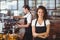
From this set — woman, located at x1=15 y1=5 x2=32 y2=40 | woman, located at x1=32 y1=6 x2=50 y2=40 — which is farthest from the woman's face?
woman, located at x1=15 y1=5 x2=32 y2=40

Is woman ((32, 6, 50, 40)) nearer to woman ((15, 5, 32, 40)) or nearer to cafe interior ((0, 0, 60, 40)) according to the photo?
woman ((15, 5, 32, 40))

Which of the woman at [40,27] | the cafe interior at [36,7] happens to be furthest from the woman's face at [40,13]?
the cafe interior at [36,7]

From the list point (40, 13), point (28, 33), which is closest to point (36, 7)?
point (28, 33)

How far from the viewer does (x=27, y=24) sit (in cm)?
377

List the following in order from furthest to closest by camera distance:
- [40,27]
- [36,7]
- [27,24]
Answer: [36,7], [27,24], [40,27]

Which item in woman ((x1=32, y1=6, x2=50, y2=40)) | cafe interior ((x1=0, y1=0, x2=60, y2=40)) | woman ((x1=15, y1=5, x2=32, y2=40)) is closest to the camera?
woman ((x1=32, y1=6, x2=50, y2=40))

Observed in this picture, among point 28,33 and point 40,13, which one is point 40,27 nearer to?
point 40,13

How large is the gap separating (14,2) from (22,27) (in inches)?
52.8

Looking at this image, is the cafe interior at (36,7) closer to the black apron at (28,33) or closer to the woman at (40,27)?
the black apron at (28,33)

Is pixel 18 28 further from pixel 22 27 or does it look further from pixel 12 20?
pixel 12 20

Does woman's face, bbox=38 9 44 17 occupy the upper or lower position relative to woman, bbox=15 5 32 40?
upper

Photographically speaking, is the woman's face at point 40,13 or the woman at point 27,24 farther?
the woman at point 27,24

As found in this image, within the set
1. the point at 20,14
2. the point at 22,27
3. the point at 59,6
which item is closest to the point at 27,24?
the point at 22,27

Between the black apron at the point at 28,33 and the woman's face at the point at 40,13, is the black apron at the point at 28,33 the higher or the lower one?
the lower one
